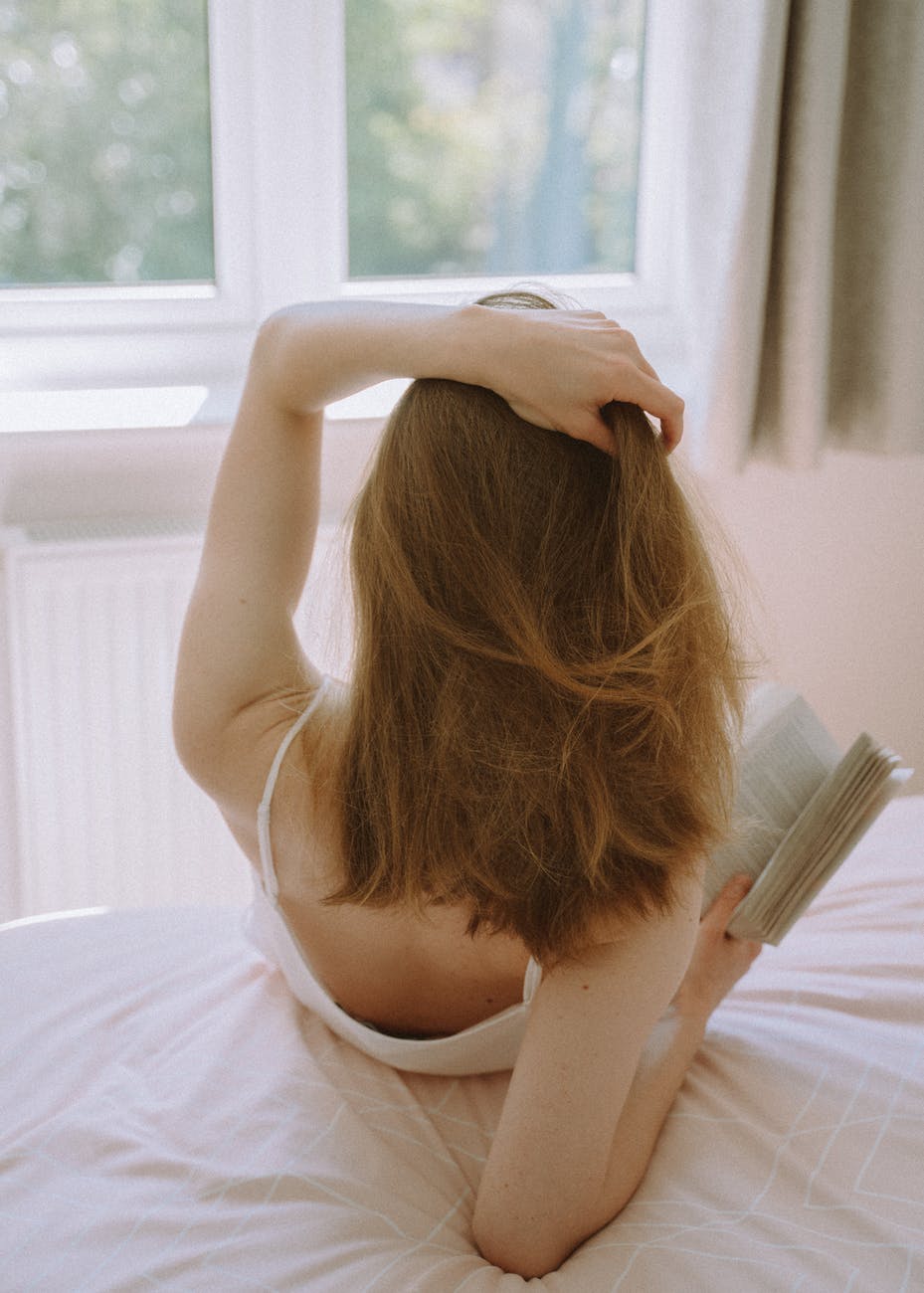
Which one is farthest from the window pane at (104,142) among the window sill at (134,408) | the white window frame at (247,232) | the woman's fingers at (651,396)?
Result: the woman's fingers at (651,396)

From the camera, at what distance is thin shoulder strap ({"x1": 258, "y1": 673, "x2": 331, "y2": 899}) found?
95cm

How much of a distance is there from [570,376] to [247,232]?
134cm

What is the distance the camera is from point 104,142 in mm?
1929

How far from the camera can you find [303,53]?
6.22 ft

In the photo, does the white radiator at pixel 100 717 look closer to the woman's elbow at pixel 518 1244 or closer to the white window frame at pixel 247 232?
the white window frame at pixel 247 232

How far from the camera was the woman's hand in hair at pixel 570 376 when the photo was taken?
803 mm

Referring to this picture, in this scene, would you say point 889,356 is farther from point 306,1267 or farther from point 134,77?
point 306,1267

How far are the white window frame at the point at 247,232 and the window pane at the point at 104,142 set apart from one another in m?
0.03

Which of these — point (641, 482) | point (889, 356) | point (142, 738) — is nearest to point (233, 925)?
point (142, 738)

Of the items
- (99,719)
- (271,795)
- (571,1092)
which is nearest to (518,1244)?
(571,1092)

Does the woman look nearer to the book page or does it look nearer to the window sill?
the book page

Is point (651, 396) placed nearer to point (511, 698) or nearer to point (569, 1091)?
point (511, 698)

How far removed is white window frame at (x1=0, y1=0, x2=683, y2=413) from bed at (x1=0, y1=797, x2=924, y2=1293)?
3.37 feet

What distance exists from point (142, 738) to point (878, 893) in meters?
0.99
